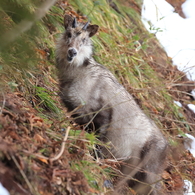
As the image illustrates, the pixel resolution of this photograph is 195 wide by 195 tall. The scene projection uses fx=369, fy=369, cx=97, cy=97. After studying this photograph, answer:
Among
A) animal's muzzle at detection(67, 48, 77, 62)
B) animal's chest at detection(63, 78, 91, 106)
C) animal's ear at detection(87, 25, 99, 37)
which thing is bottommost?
animal's chest at detection(63, 78, 91, 106)

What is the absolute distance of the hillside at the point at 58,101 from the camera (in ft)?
8.77

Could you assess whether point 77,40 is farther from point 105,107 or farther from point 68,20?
point 105,107

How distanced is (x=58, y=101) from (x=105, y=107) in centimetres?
69

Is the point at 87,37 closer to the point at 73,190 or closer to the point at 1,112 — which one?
the point at 1,112

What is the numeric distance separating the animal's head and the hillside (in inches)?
18.3

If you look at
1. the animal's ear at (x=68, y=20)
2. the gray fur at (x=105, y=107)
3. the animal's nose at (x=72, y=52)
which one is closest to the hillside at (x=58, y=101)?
the gray fur at (x=105, y=107)

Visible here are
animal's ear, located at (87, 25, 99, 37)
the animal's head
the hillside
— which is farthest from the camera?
animal's ear, located at (87, 25, 99, 37)

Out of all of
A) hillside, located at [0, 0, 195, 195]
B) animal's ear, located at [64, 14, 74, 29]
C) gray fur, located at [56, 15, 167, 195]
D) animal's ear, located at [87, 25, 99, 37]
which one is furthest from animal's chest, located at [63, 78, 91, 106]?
animal's ear, located at [64, 14, 74, 29]

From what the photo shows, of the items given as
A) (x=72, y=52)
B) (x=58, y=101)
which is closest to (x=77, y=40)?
(x=72, y=52)

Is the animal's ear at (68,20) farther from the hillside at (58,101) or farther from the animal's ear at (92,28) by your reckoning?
the hillside at (58,101)

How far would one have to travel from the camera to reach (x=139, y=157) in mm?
4875

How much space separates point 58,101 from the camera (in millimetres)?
5051

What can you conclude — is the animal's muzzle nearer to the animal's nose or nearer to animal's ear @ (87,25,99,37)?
the animal's nose

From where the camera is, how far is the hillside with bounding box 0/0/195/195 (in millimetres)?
2672
